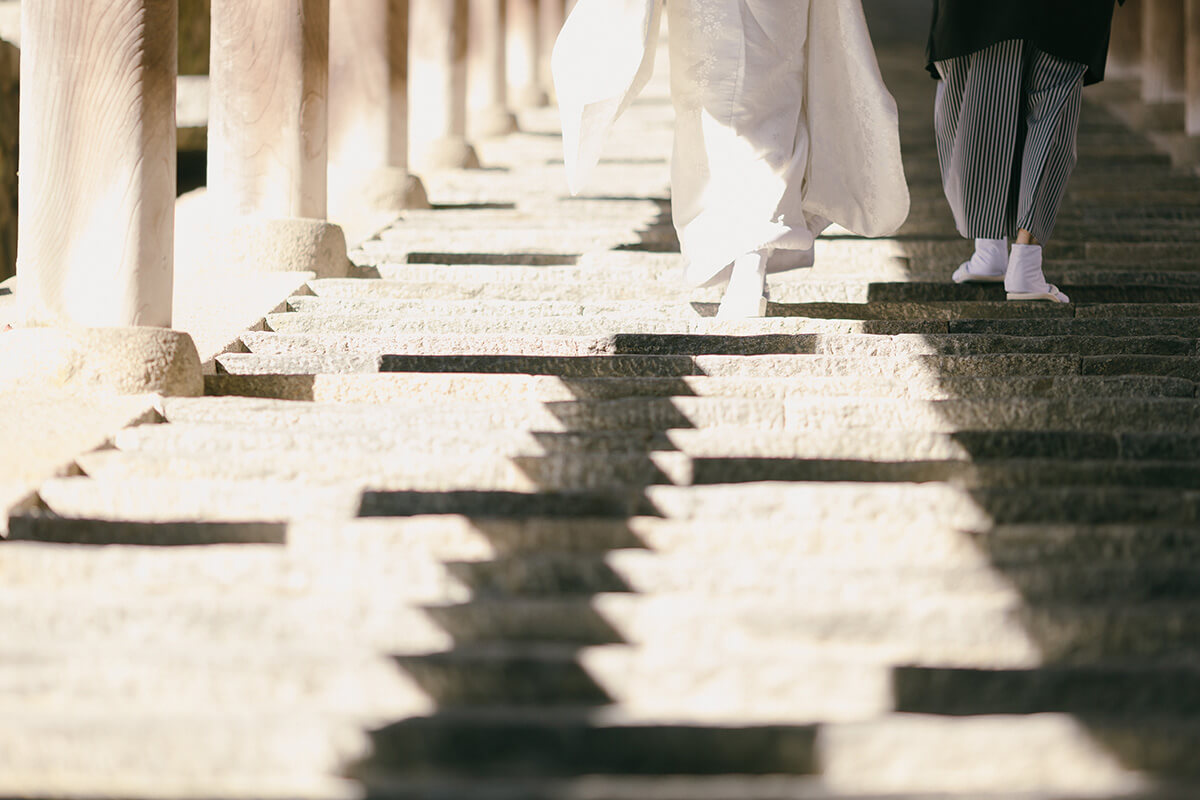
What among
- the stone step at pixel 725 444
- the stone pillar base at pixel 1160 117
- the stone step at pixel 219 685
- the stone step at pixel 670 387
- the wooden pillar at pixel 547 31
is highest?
the wooden pillar at pixel 547 31

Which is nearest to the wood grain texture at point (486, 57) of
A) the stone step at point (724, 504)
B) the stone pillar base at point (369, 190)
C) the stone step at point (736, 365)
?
the stone pillar base at point (369, 190)

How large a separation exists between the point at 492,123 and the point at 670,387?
7.04 metres

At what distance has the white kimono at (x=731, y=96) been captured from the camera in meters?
4.14

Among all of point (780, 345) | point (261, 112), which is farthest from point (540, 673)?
point (261, 112)

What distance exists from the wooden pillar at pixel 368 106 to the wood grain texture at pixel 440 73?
5.67ft

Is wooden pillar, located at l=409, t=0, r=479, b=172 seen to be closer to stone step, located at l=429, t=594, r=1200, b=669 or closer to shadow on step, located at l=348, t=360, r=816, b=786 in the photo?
shadow on step, located at l=348, t=360, r=816, b=786

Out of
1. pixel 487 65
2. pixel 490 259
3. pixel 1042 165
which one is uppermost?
pixel 487 65

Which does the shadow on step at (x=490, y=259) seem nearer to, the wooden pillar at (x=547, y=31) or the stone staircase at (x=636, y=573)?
the stone staircase at (x=636, y=573)

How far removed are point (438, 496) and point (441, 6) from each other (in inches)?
273

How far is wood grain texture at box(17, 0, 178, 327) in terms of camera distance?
Result: 345 cm

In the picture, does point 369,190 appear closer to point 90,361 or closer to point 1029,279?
point 1029,279

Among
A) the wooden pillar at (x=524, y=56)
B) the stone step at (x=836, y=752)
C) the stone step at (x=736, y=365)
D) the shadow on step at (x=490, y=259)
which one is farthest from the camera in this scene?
the wooden pillar at (x=524, y=56)

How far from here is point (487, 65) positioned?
10.6 metres

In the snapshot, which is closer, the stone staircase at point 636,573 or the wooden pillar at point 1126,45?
the stone staircase at point 636,573
